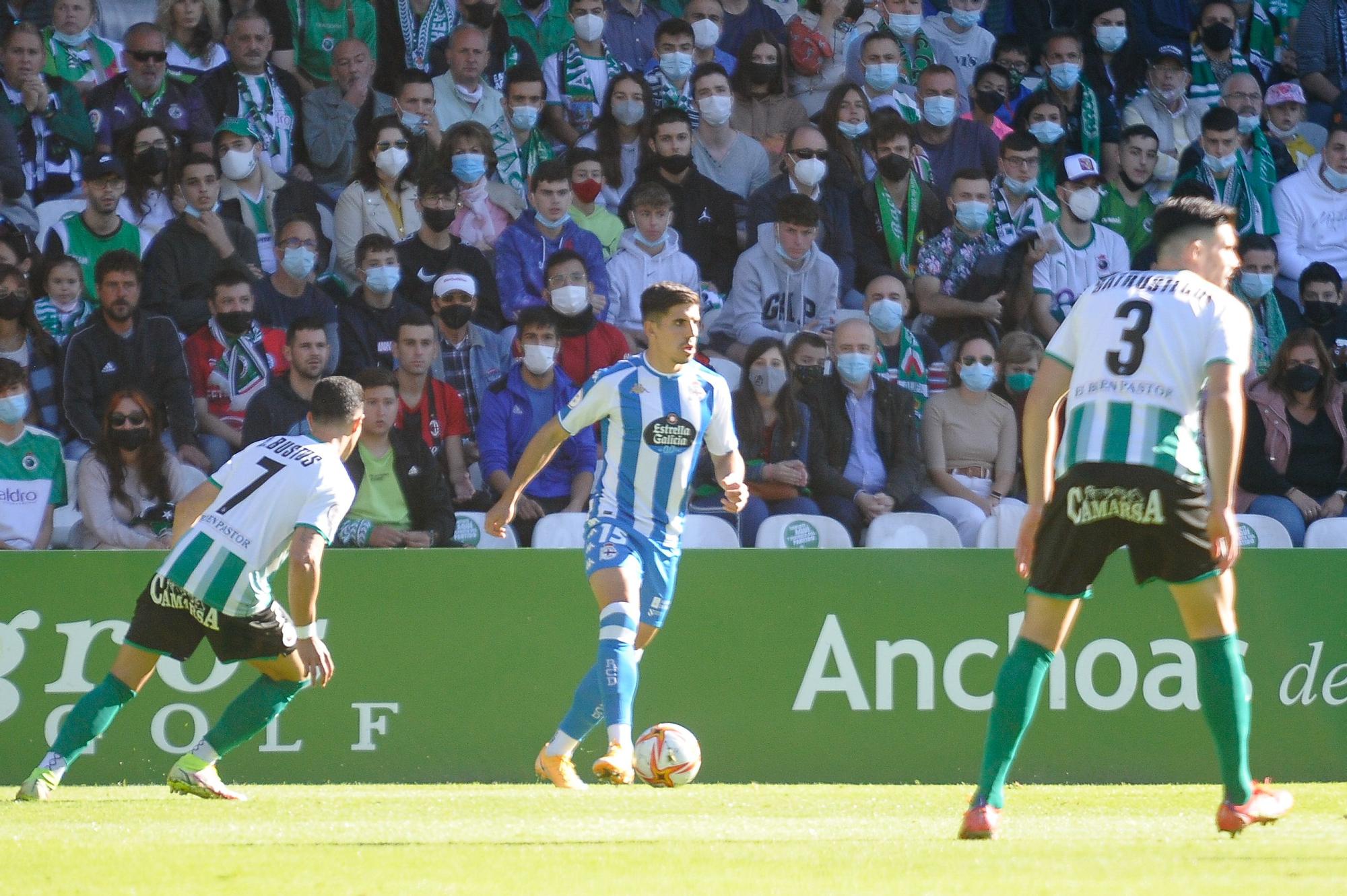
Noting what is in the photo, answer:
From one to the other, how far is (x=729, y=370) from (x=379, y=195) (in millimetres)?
2647

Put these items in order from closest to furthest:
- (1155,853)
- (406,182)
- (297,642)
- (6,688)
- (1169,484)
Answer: (1155,853), (1169,484), (297,642), (6,688), (406,182)

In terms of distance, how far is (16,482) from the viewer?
9477mm

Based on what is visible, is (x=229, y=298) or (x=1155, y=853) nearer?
(x=1155, y=853)

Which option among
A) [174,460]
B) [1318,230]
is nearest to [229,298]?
[174,460]

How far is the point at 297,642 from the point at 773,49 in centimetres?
713

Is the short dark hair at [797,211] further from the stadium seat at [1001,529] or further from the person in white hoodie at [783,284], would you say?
the stadium seat at [1001,529]

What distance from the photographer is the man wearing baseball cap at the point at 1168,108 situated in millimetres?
13633

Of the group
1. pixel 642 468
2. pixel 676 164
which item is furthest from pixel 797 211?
pixel 642 468

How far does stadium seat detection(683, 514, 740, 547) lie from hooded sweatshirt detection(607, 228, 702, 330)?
186cm

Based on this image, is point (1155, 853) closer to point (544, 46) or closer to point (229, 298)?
point (229, 298)

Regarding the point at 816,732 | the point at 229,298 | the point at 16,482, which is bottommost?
the point at 816,732

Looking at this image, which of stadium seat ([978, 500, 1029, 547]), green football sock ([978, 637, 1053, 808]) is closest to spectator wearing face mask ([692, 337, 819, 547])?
stadium seat ([978, 500, 1029, 547])

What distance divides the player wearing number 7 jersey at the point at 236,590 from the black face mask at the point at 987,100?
7.51 m

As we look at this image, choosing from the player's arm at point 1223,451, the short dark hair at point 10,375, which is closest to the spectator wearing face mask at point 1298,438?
the player's arm at point 1223,451
